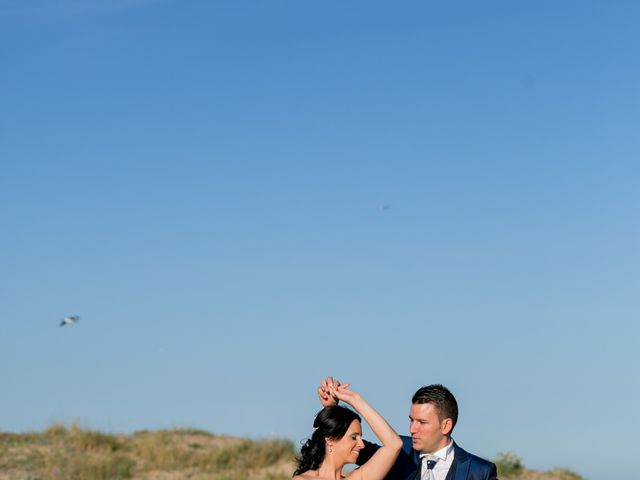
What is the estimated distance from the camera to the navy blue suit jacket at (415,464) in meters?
9.65

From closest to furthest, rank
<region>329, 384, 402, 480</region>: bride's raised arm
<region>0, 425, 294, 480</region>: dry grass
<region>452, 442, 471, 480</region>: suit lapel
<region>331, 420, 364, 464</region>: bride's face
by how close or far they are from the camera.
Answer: <region>329, 384, 402, 480</region>: bride's raised arm → <region>331, 420, 364, 464</region>: bride's face → <region>452, 442, 471, 480</region>: suit lapel → <region>0, 425, 294, 480</region>: dry grass

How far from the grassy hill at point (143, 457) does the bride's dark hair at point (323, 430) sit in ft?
73.1

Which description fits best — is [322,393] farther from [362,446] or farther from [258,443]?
[258,443]

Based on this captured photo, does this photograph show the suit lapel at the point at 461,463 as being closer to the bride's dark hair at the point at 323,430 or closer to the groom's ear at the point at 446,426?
the groom's ear at the point at 446,426

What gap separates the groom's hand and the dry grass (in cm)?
2233

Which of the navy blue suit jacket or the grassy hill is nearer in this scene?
the navy blue suit jacket

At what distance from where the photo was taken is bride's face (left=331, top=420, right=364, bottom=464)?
9.50 m

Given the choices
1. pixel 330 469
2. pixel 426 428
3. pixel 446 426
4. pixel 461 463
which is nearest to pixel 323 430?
pixel 330 469

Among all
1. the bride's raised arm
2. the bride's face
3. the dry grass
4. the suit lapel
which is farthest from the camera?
the dry grass

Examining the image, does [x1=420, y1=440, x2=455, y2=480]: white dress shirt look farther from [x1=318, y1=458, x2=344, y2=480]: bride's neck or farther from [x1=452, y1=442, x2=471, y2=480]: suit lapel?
[x1=318, y1=458, x2=344, y2=480]: bride's neck

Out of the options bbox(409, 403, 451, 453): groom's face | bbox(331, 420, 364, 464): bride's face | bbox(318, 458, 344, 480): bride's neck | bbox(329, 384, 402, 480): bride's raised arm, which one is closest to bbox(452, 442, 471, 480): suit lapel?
bbox(409, 403, 451, 453): groom's face

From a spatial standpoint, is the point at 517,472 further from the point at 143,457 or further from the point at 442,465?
the point at 442,465

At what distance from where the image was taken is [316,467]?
9664mm

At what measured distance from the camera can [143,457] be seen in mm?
33781
